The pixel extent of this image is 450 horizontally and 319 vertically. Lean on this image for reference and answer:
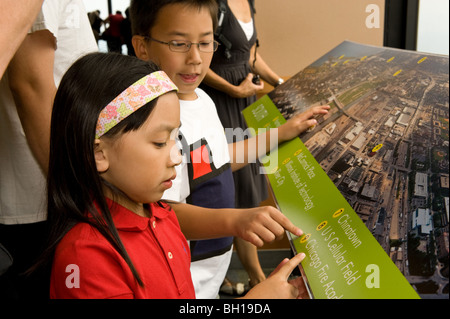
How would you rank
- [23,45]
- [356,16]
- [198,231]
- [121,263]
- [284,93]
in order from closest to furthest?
[121,263]
[23,45]
[198,231]
[284,93]
[356,16]

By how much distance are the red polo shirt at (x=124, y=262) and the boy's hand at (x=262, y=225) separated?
0.12 meters

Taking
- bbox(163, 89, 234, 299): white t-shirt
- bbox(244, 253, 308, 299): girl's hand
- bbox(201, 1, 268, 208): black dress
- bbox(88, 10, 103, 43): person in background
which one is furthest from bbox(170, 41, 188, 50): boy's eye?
bbox(88, 10, 103, 43): person in background

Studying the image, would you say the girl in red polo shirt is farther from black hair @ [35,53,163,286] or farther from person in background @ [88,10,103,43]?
person in background @ [88,10,103,43]

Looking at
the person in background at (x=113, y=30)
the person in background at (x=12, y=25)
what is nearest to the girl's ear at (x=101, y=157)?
the person in background at (x=12, y=25)

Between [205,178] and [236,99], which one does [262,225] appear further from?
[236,99]

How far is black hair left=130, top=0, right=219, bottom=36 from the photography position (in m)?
1.16

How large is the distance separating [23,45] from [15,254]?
458mm

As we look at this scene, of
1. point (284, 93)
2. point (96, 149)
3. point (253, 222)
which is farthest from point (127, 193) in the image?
point (284, 93)

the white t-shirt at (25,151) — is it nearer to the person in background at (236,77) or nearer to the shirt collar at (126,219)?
the shirt collar at (126,219)

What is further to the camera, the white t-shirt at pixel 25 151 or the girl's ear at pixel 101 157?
the white t-shirt at pixel 25 151

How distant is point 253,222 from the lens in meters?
0.89

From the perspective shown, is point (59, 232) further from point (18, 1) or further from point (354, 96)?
point (354, 96)

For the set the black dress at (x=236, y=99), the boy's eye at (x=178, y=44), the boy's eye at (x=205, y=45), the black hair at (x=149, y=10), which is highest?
the black hair at (x=149, y=10)

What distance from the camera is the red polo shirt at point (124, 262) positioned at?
709 mm
